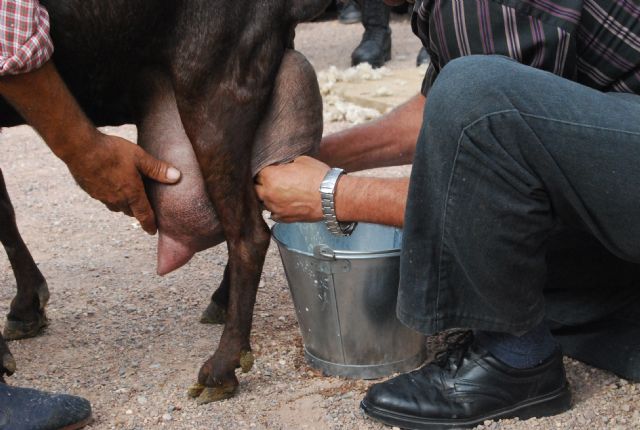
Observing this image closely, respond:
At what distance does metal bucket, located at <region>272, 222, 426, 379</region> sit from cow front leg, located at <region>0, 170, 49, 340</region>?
2.67ft

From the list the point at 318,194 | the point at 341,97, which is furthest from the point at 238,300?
the point at 341,97

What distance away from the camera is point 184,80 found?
227 cm

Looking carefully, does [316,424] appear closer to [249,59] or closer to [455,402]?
[455,402]

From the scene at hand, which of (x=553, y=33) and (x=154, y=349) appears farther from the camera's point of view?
(x=154, y=349)

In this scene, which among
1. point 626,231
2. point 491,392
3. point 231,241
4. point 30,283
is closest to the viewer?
point 626,231

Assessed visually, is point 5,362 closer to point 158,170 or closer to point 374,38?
point 158,170

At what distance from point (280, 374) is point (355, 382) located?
0.21 meters

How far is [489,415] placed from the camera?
2.22 metres

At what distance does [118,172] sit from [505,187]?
94 centimetres

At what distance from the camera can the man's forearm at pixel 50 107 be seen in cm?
209

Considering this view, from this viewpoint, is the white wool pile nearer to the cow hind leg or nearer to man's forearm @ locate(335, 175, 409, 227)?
the cow hind leg

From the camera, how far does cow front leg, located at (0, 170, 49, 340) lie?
9.25 feet

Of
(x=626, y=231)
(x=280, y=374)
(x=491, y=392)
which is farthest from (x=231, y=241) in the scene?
(x=626, y=231)

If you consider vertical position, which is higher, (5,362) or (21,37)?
(21,37)
